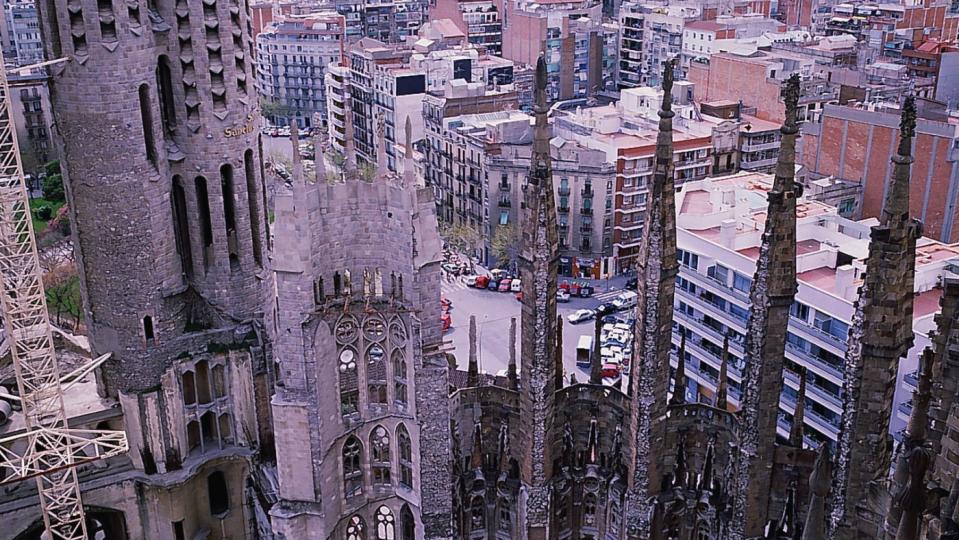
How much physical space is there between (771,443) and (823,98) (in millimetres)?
88125

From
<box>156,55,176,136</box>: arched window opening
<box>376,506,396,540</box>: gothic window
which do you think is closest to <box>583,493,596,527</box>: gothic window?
<box>376,506,396,540</box>: gothic window

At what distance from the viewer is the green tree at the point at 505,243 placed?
302 ft

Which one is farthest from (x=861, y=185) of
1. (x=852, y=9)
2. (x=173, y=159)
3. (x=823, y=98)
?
(x=852, y=9)

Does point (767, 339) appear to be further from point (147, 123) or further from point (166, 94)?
point (166, 94)

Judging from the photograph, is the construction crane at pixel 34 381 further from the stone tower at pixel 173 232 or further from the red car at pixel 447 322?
the red car at pixel 447 322

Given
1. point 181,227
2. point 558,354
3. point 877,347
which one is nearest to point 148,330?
point 181,227

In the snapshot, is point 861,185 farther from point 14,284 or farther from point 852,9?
point 852,9

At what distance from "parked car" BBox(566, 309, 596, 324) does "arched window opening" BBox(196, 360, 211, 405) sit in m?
48.7

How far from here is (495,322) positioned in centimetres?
8469

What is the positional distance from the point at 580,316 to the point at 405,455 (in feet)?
166

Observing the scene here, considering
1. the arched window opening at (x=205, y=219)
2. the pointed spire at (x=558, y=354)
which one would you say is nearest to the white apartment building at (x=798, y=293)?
the pointed spire at (x=558, y=354)

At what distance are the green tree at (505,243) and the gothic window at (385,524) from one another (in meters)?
56.5

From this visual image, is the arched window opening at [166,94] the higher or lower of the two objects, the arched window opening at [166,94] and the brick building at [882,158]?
the higher

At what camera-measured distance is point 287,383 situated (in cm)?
3234
